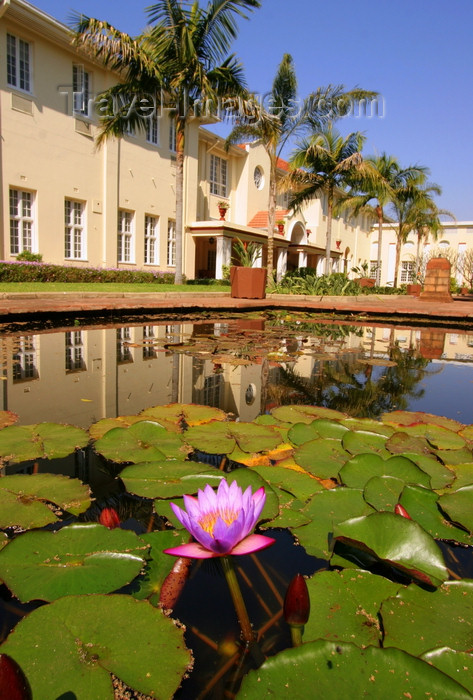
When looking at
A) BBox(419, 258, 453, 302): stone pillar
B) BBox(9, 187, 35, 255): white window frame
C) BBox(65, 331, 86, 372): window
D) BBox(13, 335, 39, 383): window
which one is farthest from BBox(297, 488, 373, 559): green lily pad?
BBox(419, 258, 453, 302): stone pillar

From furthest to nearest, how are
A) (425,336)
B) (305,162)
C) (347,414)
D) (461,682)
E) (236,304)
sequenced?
1. (305,162)
2. (236,304)
3. (425,336)
4. (347,414)
5. (461,682)

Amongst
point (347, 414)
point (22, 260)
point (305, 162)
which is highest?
point (305, 162)

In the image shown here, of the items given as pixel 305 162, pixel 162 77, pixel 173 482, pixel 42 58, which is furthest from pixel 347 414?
pixel 305 162

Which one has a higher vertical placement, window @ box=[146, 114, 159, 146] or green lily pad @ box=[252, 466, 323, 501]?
window @ box=[146, 114, 159, 146]

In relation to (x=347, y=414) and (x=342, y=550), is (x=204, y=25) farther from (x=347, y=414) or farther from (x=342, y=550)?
(x=342, y=550)

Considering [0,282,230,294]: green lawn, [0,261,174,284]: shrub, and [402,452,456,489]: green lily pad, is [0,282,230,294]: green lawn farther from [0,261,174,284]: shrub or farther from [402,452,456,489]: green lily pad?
[402,452,456,489]: green lily pad

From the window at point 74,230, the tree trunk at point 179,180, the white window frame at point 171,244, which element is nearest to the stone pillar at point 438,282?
the tree trunk at point 179,180

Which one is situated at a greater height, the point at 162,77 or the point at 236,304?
the point at 162,77

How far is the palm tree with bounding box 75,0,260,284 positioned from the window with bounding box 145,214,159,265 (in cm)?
469

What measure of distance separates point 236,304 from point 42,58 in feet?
35.5

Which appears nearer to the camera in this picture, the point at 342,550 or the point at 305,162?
the point at 342,550

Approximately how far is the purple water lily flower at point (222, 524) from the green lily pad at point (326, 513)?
0.42 meters

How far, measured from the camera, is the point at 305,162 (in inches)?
726

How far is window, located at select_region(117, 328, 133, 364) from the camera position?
12.0 ft
